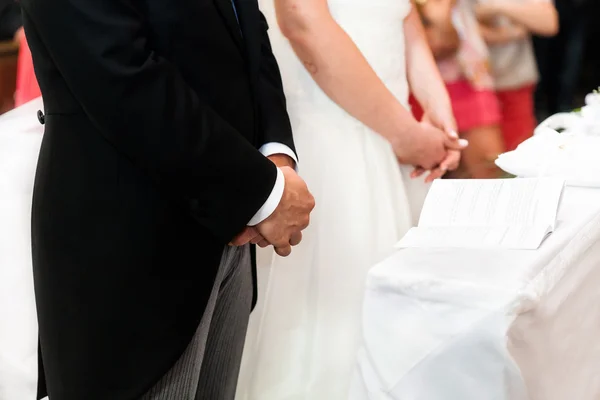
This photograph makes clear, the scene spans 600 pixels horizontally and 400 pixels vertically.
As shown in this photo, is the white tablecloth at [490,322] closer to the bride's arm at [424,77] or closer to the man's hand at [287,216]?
the man's hand at [287,216]

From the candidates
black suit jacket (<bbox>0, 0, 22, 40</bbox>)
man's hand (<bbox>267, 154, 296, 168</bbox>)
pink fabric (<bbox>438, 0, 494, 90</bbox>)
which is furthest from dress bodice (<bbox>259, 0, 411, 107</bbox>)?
black suit jacket (<bbox>0, 0, 22, 40</bbox>)

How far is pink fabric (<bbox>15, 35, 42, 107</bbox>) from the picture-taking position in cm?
113

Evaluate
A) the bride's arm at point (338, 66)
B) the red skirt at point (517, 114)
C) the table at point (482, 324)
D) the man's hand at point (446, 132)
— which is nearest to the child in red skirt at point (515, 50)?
the red skirt at point (517, 114)

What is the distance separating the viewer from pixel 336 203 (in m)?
1.21

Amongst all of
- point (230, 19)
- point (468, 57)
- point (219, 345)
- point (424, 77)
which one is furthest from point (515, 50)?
point (219, 345)

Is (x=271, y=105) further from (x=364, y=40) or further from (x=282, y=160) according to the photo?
(x=364, y=40)

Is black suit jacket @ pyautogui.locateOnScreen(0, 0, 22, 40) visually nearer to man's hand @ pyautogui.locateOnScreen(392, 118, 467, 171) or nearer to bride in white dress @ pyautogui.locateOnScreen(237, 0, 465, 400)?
bride in white dress @ pyautogui.locateOnScreen(237, 0, 465, 400)

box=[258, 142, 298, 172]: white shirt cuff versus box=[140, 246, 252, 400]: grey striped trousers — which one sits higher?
box=[258, 142, 298, 172]: white shirt cuff

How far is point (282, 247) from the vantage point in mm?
781

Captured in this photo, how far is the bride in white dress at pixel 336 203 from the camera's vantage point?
1.19m

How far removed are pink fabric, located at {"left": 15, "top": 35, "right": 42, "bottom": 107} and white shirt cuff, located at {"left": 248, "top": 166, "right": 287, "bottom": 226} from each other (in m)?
0.66

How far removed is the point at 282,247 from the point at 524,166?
21.0 inches

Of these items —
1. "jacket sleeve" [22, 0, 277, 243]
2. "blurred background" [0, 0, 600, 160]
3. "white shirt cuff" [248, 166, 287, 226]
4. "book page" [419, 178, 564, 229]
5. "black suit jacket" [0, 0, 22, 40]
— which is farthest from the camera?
"blurred background" [0, 0, 600, 160]

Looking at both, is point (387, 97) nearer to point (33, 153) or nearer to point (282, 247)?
point (282, 247)
